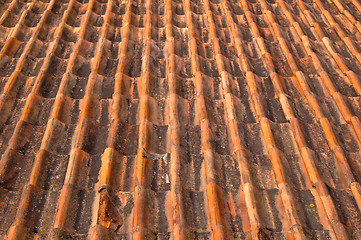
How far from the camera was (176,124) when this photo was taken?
2549 millimetres

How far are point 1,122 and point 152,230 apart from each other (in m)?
1.68

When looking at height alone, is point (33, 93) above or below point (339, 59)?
below

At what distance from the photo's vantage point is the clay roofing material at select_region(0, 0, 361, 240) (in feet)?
6.53

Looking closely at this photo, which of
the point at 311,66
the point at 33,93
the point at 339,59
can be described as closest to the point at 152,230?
the point at 33,93

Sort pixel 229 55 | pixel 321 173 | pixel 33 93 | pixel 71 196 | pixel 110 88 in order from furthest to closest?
pixel 229 55, pixel 110 88, pixel 33 93, pixel 321 173, pixel 71 196

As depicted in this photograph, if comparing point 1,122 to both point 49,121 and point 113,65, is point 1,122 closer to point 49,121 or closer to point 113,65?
point 49,121

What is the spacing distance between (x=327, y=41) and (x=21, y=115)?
11.6 ft

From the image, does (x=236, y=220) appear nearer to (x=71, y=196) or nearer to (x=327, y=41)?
(x=71, y=196)

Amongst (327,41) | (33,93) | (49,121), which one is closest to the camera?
(49,121)

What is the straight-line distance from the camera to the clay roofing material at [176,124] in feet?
6.53

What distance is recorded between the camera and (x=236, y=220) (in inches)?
78.8

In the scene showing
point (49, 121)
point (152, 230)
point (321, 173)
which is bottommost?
point (49, 121)

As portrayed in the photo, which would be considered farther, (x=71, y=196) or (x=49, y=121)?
(x=49, y=121)

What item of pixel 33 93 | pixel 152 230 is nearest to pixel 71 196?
pixel 152 230
